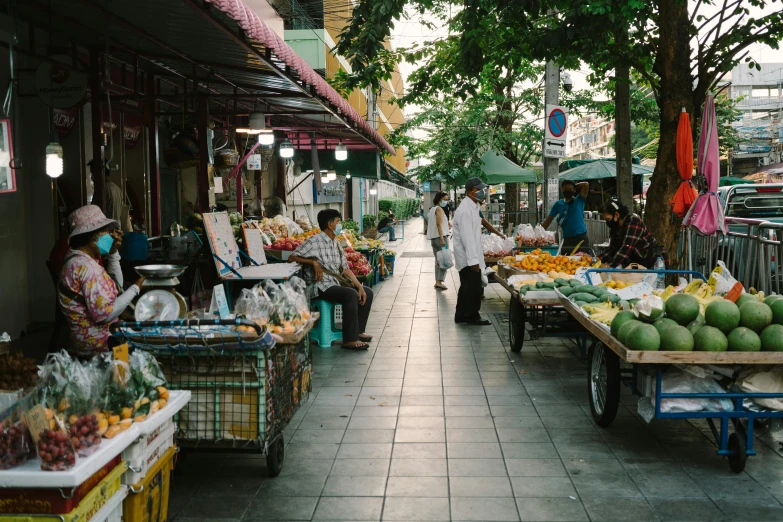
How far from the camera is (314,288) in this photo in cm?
913

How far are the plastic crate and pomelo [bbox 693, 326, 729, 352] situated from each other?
3832 mm

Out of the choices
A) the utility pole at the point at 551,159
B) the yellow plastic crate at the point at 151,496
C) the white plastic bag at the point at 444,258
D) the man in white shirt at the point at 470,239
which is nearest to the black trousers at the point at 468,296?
the man in white shirt at the point at 470,239

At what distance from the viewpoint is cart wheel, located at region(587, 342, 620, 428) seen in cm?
570

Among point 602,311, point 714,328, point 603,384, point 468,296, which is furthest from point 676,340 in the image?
point 468,296

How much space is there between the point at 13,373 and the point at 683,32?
9.58 meters

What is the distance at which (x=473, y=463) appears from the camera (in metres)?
5.18

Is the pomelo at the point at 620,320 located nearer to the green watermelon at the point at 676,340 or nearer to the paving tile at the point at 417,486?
the green watermelon at the point at 676,340

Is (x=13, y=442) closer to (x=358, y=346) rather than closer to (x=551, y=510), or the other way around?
(x=551, y=510)

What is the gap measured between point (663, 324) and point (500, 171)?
15.7m

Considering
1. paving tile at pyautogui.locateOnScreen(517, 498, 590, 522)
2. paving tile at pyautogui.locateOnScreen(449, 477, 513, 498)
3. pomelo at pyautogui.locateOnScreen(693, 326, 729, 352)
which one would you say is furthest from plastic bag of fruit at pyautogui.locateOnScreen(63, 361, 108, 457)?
pomelo at pyautogui.locateOnScreen(693, 326, 729, 352)

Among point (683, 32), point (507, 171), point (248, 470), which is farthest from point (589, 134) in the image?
point (248, 470)

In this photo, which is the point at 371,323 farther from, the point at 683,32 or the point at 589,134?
the point at 589,134

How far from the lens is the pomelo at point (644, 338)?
492 centimetres

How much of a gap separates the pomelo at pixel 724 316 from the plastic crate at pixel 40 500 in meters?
4.06
